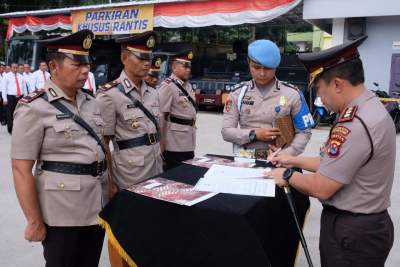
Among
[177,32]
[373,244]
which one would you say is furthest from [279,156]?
[177,32]

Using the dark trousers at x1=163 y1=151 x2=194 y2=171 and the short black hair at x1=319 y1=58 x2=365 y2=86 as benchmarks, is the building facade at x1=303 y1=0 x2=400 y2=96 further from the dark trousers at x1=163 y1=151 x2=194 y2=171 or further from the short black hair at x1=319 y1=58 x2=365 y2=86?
the short black hair at x1=319 y1=58 x2=365 y2=86

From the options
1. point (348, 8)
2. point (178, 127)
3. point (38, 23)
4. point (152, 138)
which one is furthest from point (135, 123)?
point (38, 23)

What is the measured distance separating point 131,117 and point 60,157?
28.5 inches

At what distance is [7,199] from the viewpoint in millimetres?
4762

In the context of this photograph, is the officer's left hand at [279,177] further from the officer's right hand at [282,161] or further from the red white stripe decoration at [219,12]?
the red white stripe decoration at [219,12]

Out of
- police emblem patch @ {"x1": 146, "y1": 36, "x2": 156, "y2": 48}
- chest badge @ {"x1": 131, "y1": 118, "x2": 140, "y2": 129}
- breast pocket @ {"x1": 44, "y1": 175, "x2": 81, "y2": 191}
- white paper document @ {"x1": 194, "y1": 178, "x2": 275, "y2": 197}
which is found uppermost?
police emblem patch @ {"x1": 146, "y1": 36, "x2": 156, "y2": 48}

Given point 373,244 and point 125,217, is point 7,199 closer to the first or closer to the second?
point 125,217

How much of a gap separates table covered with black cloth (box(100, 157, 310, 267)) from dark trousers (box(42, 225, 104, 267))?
0.26 m

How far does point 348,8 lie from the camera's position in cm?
994

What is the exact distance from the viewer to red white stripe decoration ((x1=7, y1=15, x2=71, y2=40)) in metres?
15.4

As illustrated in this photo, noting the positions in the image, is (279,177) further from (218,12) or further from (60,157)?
(218,12)

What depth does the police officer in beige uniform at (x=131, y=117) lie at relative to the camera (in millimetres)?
2686

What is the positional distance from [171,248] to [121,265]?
0.74 meters

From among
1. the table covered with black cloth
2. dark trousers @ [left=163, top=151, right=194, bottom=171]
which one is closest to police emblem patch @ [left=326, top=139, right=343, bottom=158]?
the table covered with black cloth
